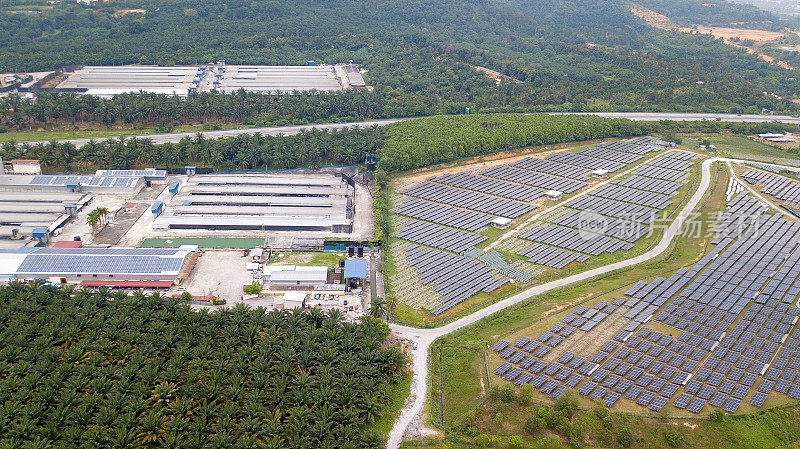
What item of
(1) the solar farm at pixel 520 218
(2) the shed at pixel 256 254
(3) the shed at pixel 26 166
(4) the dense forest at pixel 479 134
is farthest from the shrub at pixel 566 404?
(3) the shed at pixel 26 166

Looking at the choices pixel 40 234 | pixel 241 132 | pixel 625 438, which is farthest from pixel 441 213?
pixel 40 234

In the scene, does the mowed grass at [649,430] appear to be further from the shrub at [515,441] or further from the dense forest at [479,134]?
the dense forest at [479,134]

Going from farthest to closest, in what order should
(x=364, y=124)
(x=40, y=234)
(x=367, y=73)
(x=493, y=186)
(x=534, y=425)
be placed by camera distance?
(x=367, y=73) < (x=364, y=124) < (x=493, y=186) < (x=40, y=234) < (x=534, y=425)

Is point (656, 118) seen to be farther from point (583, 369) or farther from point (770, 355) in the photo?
point (583, 369)

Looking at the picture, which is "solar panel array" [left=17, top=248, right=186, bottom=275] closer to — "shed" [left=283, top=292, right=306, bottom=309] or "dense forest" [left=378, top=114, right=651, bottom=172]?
"shed" [left=283, top=292, right=306, bottom=309]

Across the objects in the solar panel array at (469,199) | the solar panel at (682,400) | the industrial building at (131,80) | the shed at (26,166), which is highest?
the industrial building at (131,80)

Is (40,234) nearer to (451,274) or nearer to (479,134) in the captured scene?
(451,274)

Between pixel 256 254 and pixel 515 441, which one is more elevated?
pixel 256 254
